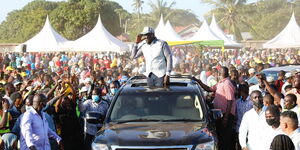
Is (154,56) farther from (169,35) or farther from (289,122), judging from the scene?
(169,35)

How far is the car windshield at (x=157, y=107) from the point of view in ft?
26.0

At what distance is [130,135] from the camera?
723cm

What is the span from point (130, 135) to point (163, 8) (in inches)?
3435

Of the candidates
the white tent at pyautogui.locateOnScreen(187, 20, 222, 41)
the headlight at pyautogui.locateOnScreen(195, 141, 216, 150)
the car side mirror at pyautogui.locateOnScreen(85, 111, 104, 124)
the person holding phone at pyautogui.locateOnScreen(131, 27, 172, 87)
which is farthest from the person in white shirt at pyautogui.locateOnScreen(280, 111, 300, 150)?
the white tent at pyautogui.locateOnScreen(187, 20, 222, 41)

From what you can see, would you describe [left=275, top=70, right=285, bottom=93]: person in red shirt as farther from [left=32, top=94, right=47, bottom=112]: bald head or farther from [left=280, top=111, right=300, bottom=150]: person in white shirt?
[left=280, top=111, right=300, bottom=150]: person in white shirt

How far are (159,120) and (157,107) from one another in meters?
0.28

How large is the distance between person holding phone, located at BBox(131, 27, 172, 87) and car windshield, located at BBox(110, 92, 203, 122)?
0.76m

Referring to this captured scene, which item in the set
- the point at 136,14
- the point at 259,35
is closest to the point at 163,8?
the point at 136,14

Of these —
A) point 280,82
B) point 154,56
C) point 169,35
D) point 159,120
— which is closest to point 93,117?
point 159,120

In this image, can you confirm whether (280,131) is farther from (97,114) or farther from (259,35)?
(259,35)

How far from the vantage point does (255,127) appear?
7133 millimetres

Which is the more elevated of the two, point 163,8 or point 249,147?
point 163,8

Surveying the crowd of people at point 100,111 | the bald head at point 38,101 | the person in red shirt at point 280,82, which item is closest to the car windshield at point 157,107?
the crowd of people at point 100,111

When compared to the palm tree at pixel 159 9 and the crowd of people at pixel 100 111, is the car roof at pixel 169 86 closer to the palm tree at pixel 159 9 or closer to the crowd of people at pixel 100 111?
the crowd of people at pixel 100 111
